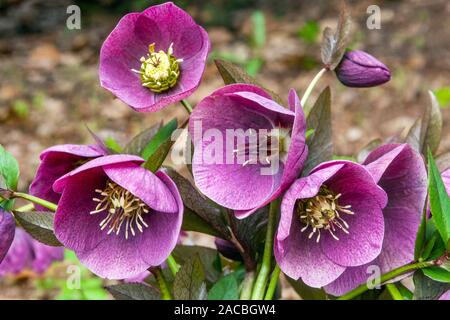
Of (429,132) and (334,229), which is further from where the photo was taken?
(429,132)

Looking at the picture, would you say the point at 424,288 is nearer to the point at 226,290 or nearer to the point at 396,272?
the point at 396,272

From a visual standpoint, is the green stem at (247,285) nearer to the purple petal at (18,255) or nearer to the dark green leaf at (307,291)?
the dark green leaf at (307,291)

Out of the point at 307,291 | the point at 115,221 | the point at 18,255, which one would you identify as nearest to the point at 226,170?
the point at 115,221

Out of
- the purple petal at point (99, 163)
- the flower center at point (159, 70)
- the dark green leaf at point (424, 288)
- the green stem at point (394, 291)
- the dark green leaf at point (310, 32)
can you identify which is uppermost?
the flower center at point (159, 70)

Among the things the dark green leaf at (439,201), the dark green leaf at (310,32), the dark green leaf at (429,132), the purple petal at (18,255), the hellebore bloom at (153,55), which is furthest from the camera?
the dark green leaf at (310,32)

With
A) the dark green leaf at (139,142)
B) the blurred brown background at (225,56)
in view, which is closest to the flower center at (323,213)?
the dark green leaf at (139,142)

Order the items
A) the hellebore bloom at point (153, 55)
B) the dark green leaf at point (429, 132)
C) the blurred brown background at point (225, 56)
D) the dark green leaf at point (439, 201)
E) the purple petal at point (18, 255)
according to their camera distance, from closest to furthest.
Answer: the dark green leaf at point (439, 201) < the hellebore bloom at point (153, 55) < the dark green leaf at point (429, 132) < the purple petal at point (18, 255) < the blurred brown background at point (225, 56)
